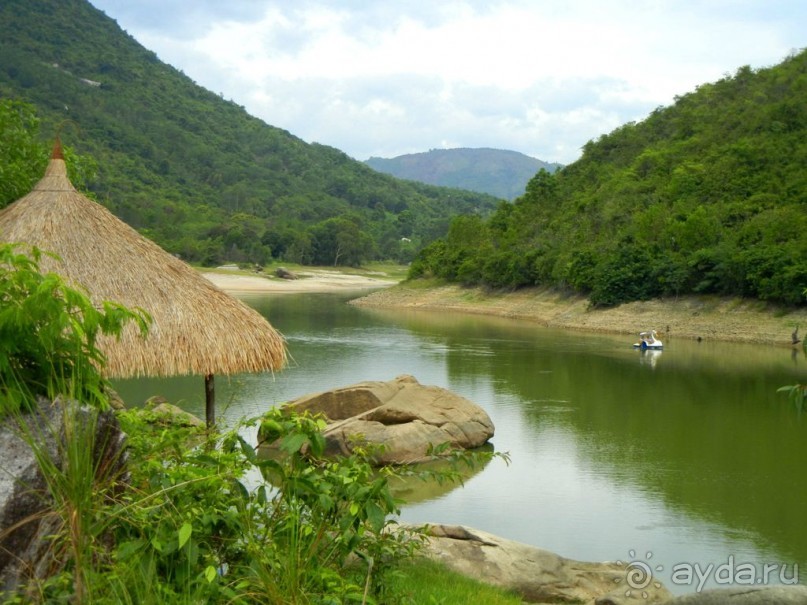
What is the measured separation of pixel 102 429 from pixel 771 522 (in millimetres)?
9949

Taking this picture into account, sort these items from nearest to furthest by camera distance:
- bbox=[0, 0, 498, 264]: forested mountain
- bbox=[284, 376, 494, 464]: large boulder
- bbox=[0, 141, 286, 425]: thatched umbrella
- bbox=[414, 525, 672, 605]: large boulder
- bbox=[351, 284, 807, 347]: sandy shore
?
bbox=[414, 525, 672, 605]: large boulder
bbox=[0, 141, 286, 425]: thatched umbrella
bbox=[284, 376, 494, 464]: large boulder
bbox=[351, 284, 807, 347]: sandy shore
bbox=[0, 0, 498, 264]: forested mountain

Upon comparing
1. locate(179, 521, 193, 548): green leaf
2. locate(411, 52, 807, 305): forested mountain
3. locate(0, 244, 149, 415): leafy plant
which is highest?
locate(411, 52, 807, 305): forested mountain

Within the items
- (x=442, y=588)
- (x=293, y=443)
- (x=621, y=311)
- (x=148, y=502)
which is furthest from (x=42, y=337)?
(x=621, y=311)

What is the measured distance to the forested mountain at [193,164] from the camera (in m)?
87.1

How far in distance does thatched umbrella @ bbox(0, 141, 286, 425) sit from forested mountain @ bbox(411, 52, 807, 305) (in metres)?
27.6

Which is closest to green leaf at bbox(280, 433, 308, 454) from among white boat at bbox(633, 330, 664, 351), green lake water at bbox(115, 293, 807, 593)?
green lake water at bbox(115, 293, 807, 593)

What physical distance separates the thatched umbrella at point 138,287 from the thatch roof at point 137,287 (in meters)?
0.01

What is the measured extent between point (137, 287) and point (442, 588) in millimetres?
5278

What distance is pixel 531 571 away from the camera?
8094 millimetres

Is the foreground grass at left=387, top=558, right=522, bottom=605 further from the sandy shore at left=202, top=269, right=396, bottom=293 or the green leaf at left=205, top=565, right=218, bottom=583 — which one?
the sandy shore at left=202, top=269, right=396, bottom=293

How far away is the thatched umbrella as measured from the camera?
956 centimetres

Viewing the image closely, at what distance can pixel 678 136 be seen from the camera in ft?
201

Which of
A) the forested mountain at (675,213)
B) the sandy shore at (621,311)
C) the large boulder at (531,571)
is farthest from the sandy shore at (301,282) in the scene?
the large boulder at (531,571)

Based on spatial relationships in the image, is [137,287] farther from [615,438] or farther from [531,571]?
[615,438]
